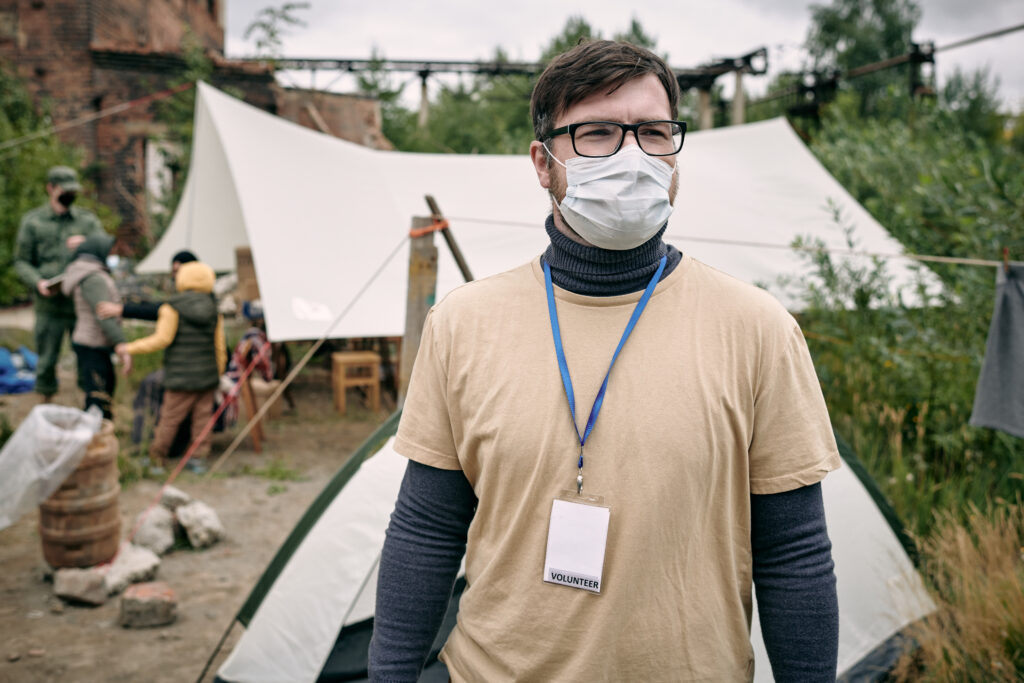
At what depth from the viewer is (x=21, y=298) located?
36.4 ft

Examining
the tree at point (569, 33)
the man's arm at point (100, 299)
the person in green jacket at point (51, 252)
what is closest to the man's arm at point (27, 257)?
the person in green jacket at point (51, 252)

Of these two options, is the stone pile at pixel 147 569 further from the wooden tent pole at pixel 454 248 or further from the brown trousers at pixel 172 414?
the wooden tent pole at pixel 454 248

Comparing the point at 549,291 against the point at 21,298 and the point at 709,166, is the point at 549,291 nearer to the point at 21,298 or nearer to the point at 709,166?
the point at 709,166

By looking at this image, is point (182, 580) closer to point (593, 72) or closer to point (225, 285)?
point (593, 72)

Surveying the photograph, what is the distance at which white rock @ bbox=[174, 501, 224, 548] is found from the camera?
14.1ft

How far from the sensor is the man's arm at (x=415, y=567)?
1.16 meters

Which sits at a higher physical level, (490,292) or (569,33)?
(569,33)

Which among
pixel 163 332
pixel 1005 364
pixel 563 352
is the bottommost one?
pixel 163 332

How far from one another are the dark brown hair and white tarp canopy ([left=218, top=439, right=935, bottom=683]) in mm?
1710

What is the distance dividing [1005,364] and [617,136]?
2.68 m

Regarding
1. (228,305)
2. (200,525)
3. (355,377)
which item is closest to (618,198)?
(200,525)

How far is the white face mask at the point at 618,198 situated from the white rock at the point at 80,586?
339 cm

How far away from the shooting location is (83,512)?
3.67m

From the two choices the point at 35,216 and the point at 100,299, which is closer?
the point at 100,299
